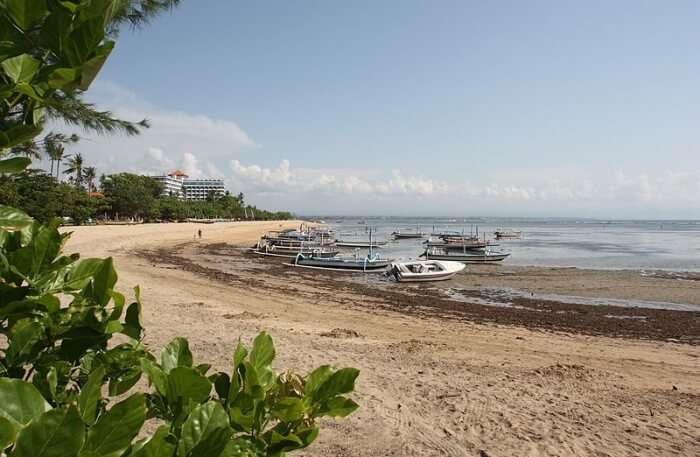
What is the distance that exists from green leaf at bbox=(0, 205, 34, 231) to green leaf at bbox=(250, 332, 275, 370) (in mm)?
507

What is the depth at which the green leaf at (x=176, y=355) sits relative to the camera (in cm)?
97

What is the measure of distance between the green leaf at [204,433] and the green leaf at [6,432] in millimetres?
216

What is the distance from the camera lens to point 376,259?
27484 millimetres

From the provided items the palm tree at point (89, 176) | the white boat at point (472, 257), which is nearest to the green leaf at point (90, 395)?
the white boat at point (472, 257)

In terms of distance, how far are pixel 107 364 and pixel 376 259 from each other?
26.6m

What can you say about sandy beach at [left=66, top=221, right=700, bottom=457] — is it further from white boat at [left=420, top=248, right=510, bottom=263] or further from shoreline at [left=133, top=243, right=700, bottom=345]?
white boat at [left=420, top=248, right=510, bottom=263]

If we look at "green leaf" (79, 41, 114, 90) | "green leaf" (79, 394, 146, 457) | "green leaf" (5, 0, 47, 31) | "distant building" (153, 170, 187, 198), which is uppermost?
"distant building" (153, 170, 187, 198)

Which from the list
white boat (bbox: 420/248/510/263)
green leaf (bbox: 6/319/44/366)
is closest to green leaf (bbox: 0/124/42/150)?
green leaf (bbox: 6/319/44/366)

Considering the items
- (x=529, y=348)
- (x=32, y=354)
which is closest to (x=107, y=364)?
(x=32, y=354)

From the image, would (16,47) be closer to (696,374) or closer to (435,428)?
(435,428)

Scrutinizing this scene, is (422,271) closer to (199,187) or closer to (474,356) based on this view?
(474,356)

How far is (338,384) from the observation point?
94cm

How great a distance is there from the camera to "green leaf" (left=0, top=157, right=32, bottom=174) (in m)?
0.79

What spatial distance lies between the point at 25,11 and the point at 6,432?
547mm
